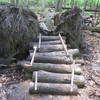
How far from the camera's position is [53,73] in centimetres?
365

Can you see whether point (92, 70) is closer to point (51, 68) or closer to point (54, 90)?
point (51, 68)

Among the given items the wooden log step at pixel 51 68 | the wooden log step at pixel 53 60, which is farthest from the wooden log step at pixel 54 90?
the wooden log step at pixel 53 60

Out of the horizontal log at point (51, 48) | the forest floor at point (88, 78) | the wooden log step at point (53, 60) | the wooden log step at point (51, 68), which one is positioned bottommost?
the forest floor at point (88, 78)

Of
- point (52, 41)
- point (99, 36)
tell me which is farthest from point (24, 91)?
point (99, 36)

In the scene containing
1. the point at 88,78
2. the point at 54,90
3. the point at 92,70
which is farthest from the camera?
the point at 92,70

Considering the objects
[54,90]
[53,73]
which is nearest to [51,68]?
[53,73]

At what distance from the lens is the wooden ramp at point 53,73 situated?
316 cm

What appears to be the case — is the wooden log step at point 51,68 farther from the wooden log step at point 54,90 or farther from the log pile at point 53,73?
the wooden log step at point 54,90

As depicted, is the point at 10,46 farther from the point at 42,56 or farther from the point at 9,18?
the point at 42,56

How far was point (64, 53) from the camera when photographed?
4496 mm

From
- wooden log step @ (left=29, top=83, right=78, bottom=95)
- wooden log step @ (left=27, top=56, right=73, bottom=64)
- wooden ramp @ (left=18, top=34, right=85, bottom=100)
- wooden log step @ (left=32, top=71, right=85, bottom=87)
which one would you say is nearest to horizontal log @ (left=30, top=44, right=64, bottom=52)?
wooden ramp @ (left=18, top=34, right=85, bottom=100)

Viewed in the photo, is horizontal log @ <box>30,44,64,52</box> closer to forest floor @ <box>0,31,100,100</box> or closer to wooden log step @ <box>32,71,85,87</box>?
forest floor @ <box>0,31,100,100</box>

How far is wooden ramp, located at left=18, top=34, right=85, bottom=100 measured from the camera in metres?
3.16

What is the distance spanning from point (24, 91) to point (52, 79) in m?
0.71
